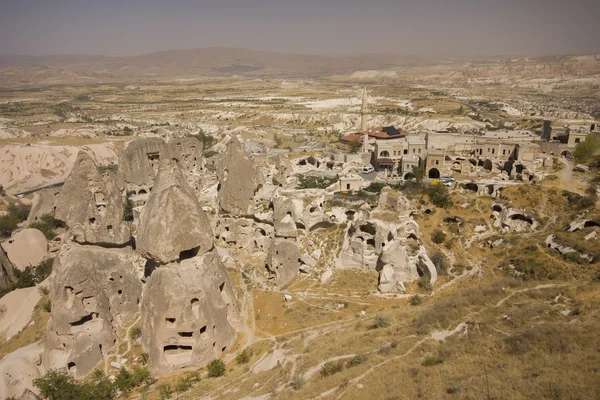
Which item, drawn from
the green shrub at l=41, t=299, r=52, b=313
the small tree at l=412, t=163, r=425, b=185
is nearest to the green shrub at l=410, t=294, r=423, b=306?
the green shrub at l=41, t=299, r=52, b=313

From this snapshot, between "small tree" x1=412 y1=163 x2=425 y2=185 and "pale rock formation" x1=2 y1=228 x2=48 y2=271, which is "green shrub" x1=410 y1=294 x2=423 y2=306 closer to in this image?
"small tree" x1=412 y1=163 x2=425 y2=185

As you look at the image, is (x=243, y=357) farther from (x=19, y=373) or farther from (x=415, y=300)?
(x=415, y=300)

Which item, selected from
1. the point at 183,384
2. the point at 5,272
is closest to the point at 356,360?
the point at 183,384

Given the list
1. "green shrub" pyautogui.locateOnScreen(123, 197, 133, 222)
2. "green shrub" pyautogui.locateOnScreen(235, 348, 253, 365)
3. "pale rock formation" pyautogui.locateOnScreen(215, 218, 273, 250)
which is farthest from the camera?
"green shrub" pyautogui.locateOnScreen(123, 197, 133, 222)

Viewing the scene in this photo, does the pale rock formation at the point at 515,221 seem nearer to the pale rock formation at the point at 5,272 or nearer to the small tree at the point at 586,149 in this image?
the small tree at the point at 586,149

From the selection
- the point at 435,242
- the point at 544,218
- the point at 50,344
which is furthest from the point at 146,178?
the point at 544,218

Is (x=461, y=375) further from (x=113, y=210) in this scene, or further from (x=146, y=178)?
(x=146, y=178)
